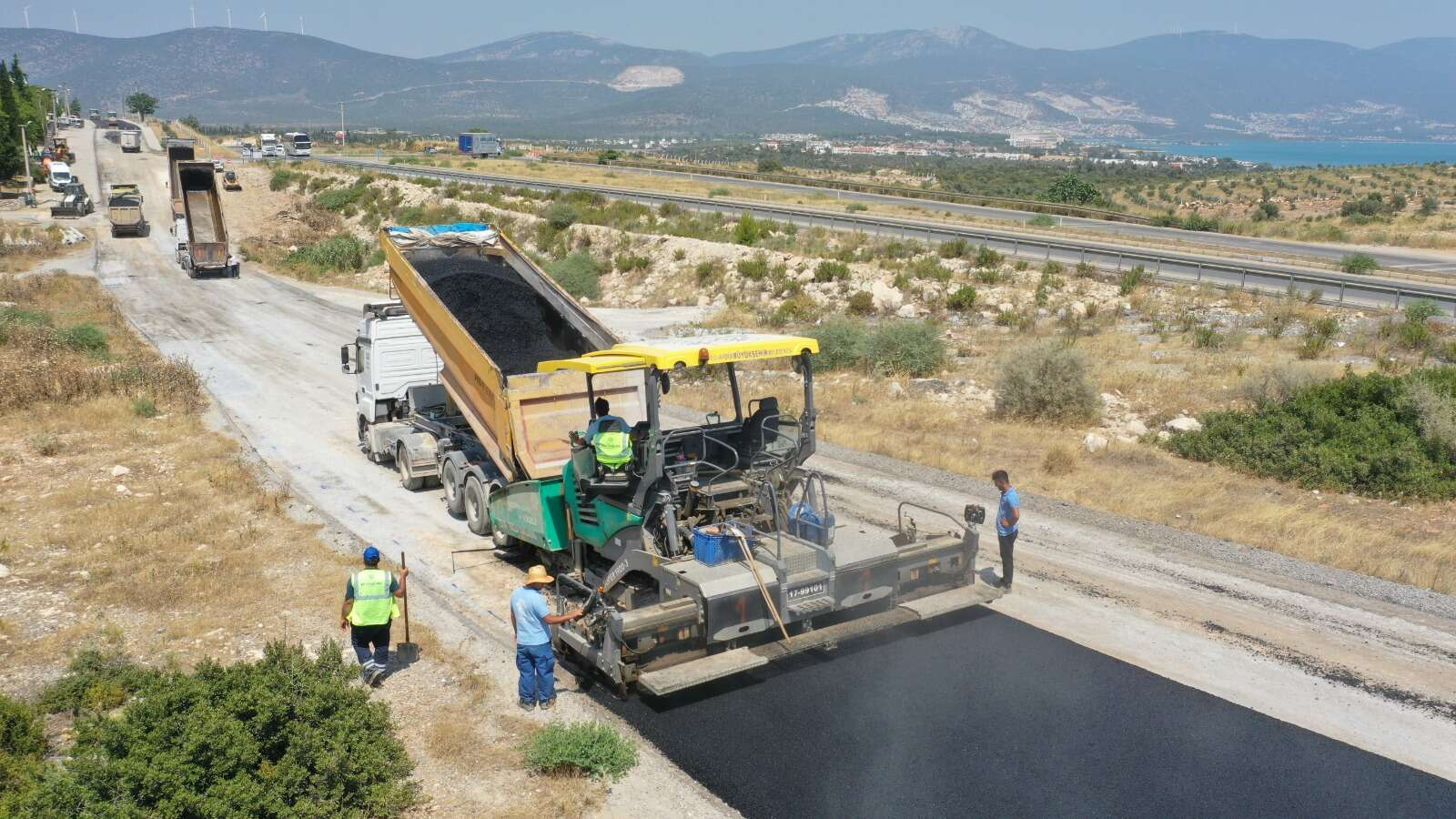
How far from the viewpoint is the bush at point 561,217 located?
4175 cm

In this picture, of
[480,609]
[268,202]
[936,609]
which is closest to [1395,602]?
[936,609]

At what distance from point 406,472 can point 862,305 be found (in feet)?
54.3

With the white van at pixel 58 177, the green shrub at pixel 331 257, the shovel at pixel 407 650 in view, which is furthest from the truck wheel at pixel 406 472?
the white van at pixel 58 177

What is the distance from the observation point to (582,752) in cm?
728

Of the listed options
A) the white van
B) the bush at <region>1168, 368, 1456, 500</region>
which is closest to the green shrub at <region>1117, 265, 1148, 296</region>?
the bush at <region>1168, 368, 1456, 500</region>

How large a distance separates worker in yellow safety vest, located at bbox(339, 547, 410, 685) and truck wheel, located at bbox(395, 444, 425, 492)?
5.72 m

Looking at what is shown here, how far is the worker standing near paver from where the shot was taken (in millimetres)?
7918

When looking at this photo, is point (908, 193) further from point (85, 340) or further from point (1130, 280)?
point (85, 340)

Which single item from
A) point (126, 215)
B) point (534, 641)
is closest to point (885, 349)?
point (534, 641)

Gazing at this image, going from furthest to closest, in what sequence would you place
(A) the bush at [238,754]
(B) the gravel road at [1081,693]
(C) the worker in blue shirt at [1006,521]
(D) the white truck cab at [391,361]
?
(D) the white truck cab at [391,361] → (C) the worker in blue shirt at [1006,521] → (B) the gravel road at [1081,693] → (A) the bush at [238,754]

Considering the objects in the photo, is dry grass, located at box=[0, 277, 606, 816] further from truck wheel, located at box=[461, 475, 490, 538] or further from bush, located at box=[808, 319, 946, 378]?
bush, located at box=[808, 319, 946, 378]

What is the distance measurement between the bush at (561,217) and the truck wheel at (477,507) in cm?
3062

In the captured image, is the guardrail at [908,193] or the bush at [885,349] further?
the guardrail at [908,193]

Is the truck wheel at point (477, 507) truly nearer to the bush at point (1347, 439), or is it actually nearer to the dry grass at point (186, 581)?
the dry grass at point (186, 581)
